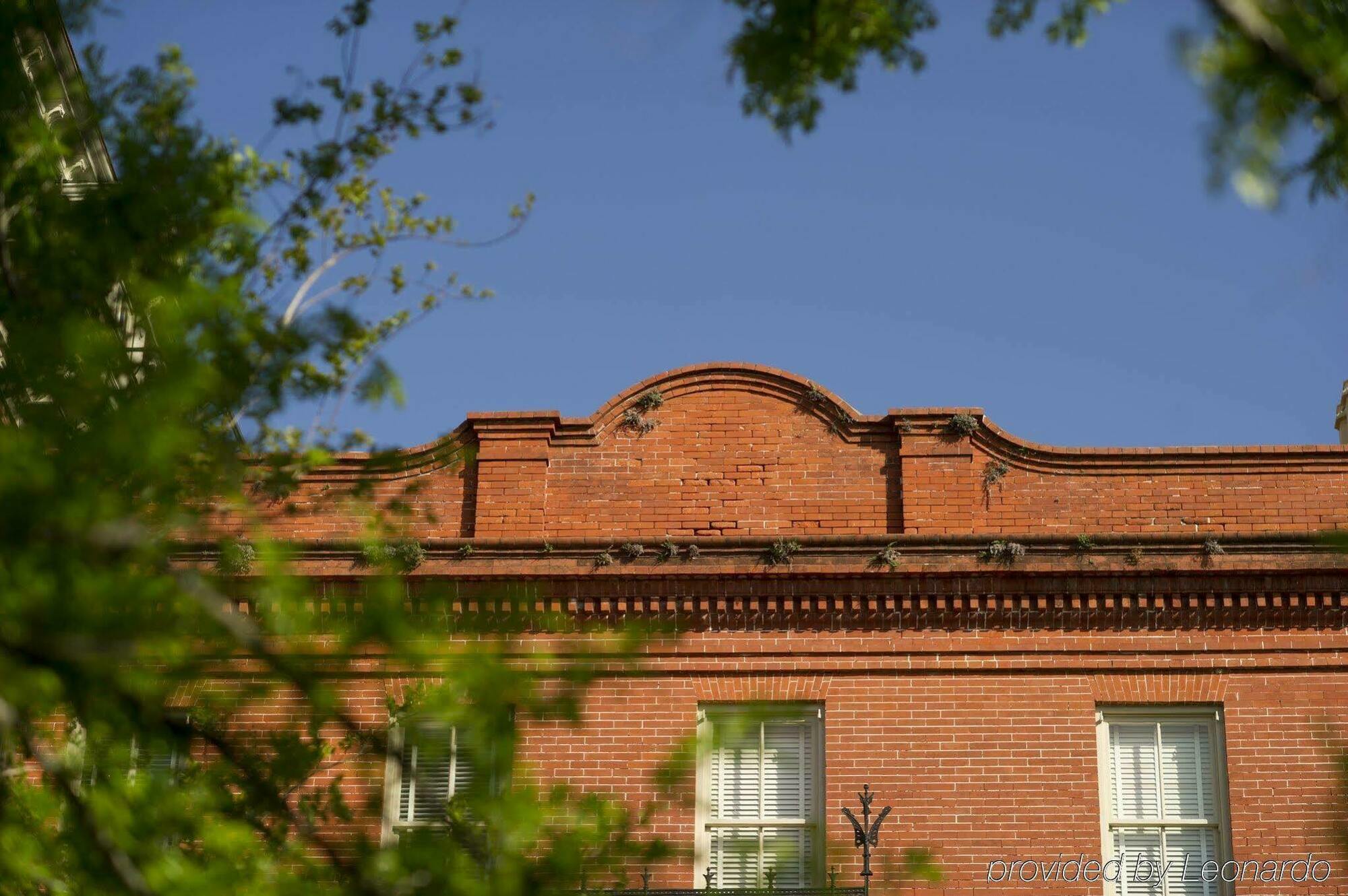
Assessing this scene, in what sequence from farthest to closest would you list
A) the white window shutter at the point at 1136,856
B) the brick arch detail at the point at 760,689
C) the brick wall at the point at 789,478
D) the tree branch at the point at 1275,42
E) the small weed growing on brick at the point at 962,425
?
the small weed growing on brick at the point at 962,425 → the brick wall at the point at 789,478 → the brick arch detail at the point at 760,689 → the white window shutter at the point at 1136,856 → the tree branch at the point at 1275,42

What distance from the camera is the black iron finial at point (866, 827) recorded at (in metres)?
12.1

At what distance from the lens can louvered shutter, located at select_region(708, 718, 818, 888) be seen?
12836 millimetres

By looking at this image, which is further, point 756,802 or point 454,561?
point 454,561

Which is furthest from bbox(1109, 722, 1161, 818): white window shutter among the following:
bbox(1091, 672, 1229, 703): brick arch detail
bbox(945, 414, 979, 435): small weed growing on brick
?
bbox(945, 414, 979, 435): small weed growing on brick

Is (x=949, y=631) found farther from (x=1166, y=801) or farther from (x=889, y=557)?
(x=1166, y=801)

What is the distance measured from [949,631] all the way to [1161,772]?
6.59 feet

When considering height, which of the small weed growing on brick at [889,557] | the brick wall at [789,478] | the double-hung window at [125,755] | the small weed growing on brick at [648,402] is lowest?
the double-hung window at [125,755]

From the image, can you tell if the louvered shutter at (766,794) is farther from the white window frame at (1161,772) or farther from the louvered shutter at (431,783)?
the white window frame at (1161,772)

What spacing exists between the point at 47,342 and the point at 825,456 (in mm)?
9025

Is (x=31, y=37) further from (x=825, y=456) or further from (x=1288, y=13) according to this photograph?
(x=825, y=456)

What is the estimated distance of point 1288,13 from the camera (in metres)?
5.51

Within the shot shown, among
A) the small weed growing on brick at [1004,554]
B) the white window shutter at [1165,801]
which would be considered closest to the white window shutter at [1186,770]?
the white window shutter at [1165,801]

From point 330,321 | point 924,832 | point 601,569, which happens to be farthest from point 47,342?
point 924,832

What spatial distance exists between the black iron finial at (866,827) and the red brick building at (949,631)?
14 centimetres
